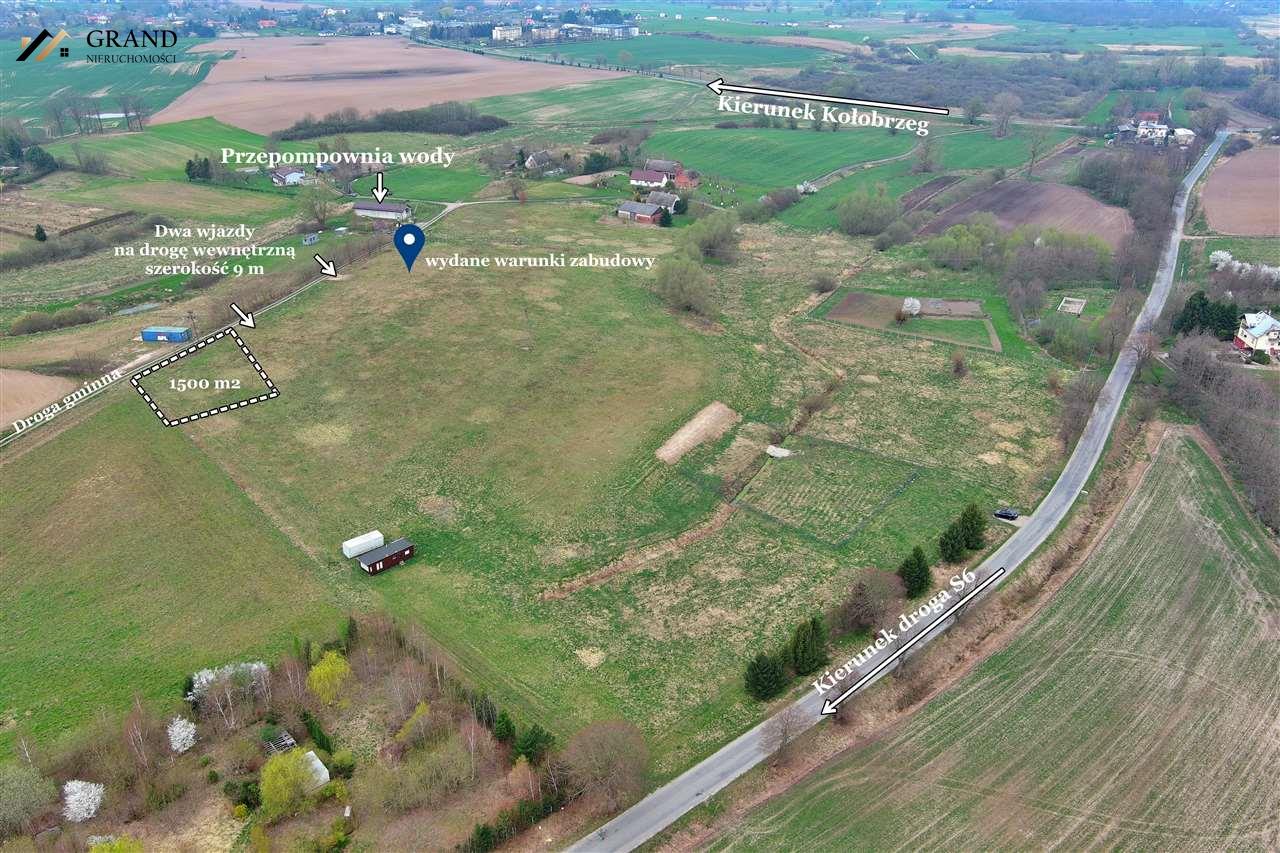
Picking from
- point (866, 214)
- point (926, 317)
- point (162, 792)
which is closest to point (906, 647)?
point (162, 792)

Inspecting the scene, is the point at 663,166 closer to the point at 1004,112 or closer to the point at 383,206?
the point at 383,206

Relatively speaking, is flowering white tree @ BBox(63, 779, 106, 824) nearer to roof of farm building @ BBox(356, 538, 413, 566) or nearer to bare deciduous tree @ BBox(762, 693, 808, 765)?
roof of farm building @ BBox(356, 538, 413, 566)

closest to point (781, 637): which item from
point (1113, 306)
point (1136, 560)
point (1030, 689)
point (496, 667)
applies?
point (1030, 689)

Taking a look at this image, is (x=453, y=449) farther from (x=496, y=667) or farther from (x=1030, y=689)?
(x=1030, y=689)

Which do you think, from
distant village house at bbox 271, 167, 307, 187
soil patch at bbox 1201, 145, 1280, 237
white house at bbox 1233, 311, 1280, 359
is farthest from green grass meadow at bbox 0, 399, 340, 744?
soil patch at bbox 1201, 145, 1280, 237

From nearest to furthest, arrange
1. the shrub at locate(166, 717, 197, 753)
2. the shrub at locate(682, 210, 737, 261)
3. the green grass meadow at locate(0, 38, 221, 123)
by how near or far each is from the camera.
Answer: the shrub at locate(166, 717, 197, 753) → the shrub at locate(682, 210, 737, 261) → the green grass meadow at locate(0, 38, 221, 123)

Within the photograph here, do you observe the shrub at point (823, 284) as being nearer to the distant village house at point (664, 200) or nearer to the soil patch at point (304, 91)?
the distant village house at point (664, 200)

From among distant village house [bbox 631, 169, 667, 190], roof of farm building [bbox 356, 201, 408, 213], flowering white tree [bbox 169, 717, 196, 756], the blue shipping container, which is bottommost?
flowering white tree [bbox 169, 717, 196, 756]
